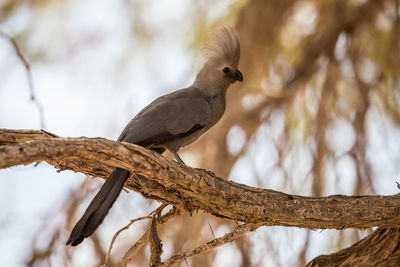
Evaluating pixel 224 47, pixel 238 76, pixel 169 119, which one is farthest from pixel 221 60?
pixel 169 119

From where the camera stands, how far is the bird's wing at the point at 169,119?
4.07 m

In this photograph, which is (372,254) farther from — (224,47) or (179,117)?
(224,47)

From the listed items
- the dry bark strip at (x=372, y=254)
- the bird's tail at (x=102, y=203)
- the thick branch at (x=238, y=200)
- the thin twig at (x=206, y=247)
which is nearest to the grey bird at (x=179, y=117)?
the bird's tail at (x=102, y=203)

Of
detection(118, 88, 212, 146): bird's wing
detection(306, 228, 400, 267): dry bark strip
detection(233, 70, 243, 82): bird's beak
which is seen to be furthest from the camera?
detection(233, 70, 243, 82): bird's beak

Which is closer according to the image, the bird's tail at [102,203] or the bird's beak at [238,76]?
the bird's tail at [102,203]

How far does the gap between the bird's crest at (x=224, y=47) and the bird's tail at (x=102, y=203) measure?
2.15 metres

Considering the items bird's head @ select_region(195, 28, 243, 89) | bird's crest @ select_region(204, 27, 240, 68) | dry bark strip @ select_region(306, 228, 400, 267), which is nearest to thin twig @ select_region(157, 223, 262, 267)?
dry bark strip @ select_region(306, 228, 400, 267)

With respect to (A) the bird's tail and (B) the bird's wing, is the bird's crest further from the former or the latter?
(A) the bird's tail

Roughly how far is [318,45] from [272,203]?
3.02 meters

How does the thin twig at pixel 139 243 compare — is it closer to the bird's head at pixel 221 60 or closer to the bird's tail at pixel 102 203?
the bird's tail at pixel 102 203

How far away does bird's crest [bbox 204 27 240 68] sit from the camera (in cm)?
511

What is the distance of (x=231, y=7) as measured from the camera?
6.30m

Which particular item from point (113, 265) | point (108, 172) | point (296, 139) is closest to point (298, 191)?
point (296, 139)

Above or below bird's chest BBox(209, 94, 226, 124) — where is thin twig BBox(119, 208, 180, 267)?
below
